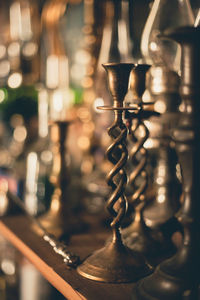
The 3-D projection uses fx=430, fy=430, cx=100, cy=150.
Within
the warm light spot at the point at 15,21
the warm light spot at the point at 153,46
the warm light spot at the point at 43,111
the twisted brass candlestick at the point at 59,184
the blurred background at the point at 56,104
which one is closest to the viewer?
the warm light spot at the point at 153,46

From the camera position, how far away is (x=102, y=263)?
53cm

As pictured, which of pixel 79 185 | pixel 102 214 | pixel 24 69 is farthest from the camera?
pixel 24 69

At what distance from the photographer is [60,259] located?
0.61 m

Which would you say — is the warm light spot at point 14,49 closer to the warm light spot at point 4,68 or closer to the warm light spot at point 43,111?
the warm light spot at point 4,68

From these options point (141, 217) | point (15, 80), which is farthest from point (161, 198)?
point (15, 80)

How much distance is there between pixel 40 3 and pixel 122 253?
1.12 metres

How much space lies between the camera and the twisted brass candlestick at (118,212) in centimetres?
50

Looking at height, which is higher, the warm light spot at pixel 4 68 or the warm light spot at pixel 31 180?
the warm light spot at pixel 4 68

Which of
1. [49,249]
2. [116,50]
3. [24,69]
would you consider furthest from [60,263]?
[24,69]

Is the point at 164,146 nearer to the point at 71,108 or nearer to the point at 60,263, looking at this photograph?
the point at 60,263

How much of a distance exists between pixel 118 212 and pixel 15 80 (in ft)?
2.84

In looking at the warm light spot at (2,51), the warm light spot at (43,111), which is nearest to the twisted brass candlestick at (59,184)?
the warm light spot at (43,111)

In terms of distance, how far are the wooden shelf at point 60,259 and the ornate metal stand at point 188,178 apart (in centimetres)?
6

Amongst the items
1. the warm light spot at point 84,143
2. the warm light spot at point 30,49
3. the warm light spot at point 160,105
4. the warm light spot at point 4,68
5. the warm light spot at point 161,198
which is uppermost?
the warm light spot at point 30,49
